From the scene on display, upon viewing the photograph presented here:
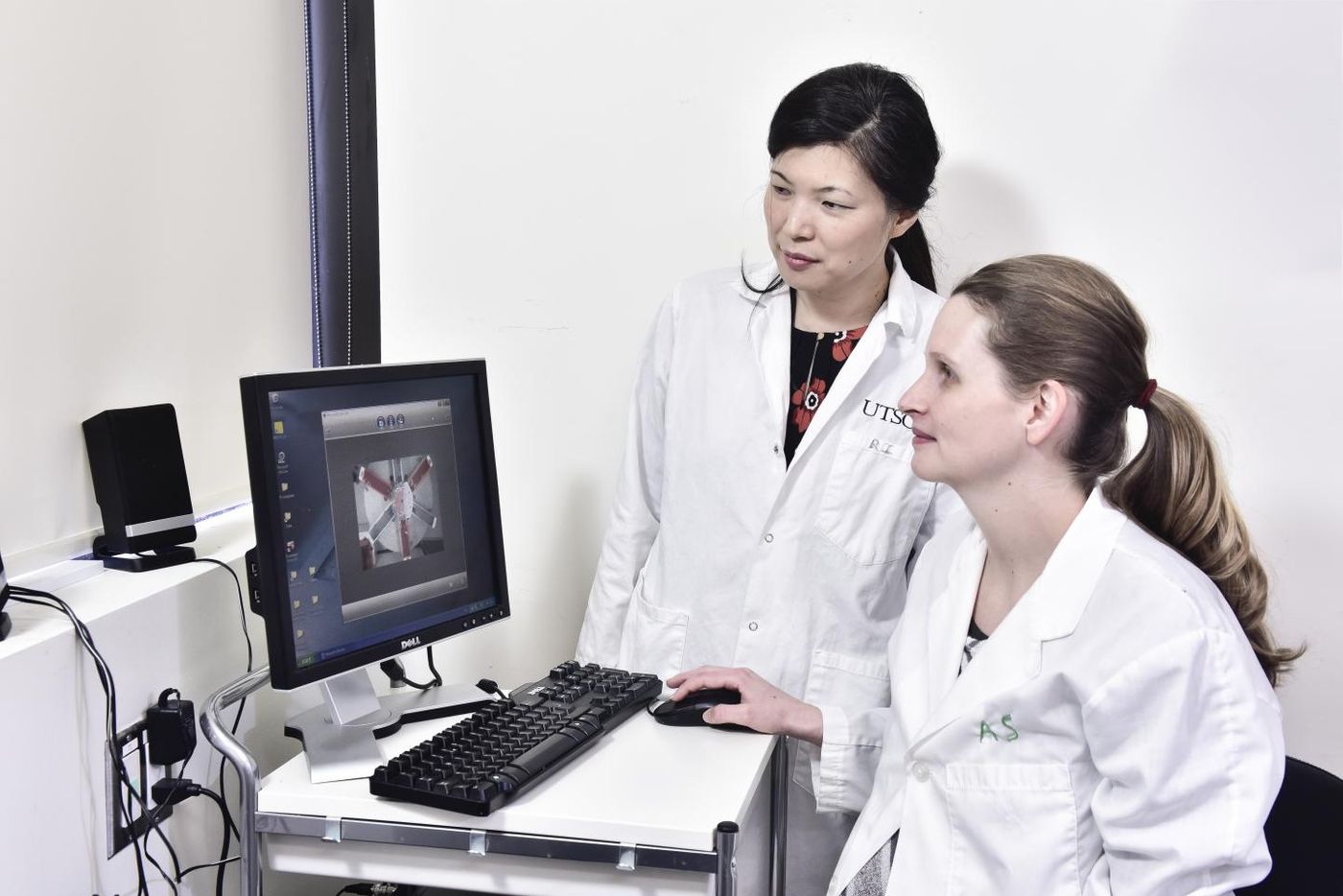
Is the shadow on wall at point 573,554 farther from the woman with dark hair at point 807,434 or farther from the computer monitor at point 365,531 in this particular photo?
the computer monitor at point 365,531

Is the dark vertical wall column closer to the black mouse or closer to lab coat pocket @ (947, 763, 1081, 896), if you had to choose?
the black mouse

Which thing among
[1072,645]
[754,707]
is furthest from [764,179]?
[1072,645]

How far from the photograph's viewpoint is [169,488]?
1543 mm

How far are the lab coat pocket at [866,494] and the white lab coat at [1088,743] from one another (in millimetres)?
291

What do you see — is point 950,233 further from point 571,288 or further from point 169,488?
point 169,488

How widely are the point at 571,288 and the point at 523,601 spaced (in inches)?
24.8

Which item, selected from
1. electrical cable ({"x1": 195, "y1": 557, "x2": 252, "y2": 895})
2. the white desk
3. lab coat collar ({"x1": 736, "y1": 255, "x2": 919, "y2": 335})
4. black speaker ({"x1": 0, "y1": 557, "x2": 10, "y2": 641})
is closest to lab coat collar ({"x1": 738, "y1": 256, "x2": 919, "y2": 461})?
lab coat collar ({"x1": 736, "y1": 255, "x2": 919, "y2": 335})

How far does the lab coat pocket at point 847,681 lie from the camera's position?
1752 millimetres

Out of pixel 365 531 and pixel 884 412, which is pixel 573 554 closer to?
pixel 884 412

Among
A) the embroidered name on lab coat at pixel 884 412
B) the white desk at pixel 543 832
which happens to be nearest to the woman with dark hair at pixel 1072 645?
the white desk at pixel 543 832

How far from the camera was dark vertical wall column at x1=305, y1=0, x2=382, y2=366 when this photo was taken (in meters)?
2.24

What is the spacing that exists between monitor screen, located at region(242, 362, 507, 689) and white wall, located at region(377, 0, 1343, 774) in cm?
69

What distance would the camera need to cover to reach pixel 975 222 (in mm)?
2057

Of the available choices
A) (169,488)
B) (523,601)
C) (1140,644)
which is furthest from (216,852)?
(1140,644)
